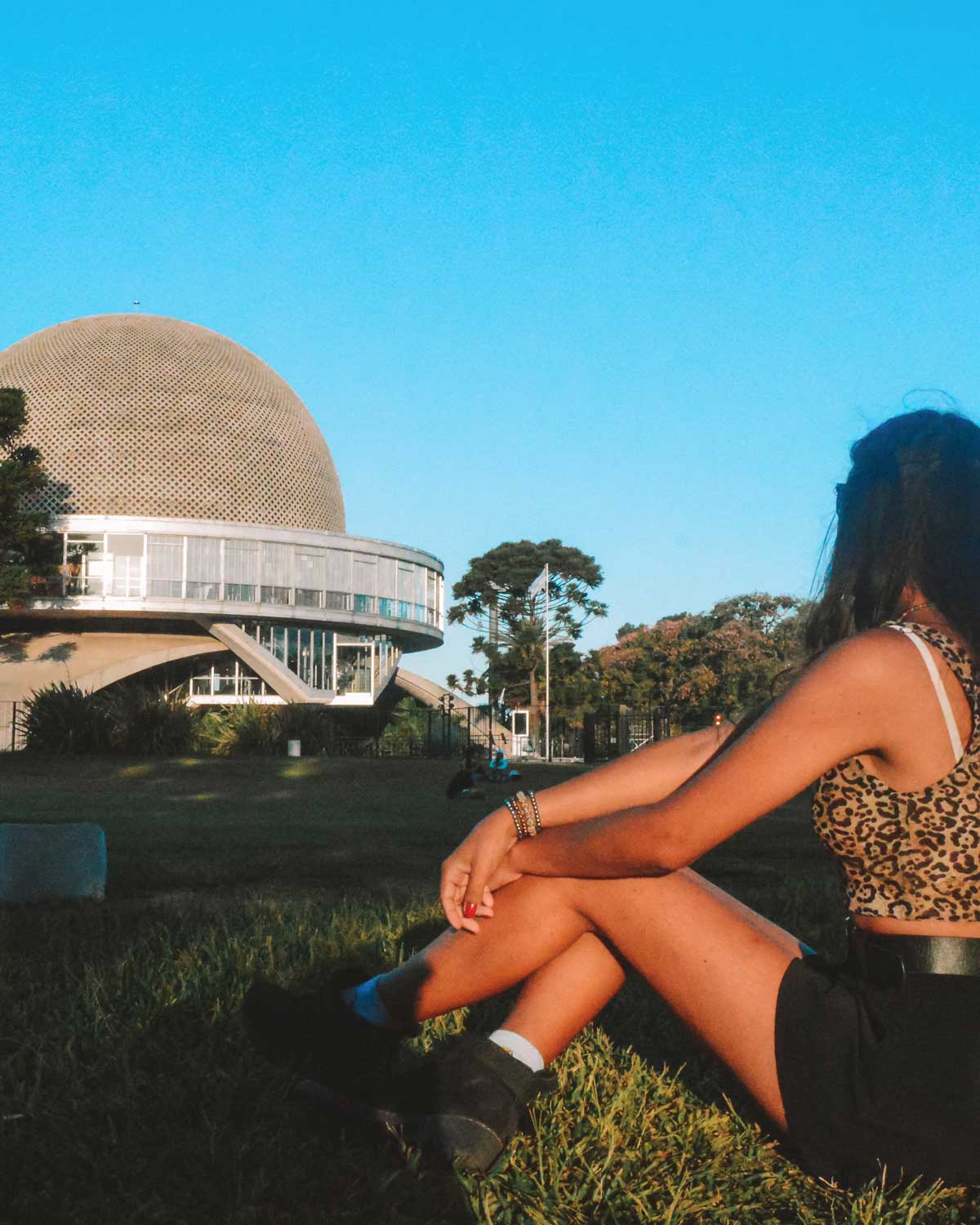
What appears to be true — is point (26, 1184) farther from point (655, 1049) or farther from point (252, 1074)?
point (655, 1049)

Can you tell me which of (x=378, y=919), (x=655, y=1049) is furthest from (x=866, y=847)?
(x=378, y=919)

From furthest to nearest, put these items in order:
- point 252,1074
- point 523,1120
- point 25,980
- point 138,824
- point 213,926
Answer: point 138,824 → point 213,926 → point 25,980 → point 252,1074 → point 523,1120

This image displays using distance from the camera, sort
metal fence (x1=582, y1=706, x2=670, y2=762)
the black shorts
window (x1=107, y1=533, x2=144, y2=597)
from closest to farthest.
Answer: the black shorts, metal fence (x1=582, y1=706, x2=670, y2=762), window (x1=107, y1=533, x2=144, y2=597)

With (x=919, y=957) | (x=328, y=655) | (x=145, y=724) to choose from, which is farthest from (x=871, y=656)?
(x=328, y=655)

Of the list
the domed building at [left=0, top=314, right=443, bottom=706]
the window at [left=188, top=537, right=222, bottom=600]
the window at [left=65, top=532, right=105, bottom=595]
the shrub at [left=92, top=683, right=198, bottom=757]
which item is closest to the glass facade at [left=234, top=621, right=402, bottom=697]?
the domed building at [left=0, top=314, right=443, bottom=706]

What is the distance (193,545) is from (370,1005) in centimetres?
3315

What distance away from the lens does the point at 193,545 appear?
3409 cm

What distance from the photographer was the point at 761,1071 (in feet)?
5.52

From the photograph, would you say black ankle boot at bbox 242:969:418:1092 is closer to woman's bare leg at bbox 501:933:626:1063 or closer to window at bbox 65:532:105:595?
woman's bare leg at bbox 501:933:626:1063

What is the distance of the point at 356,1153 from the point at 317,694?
3102 cm

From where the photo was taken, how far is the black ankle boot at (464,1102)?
1.78m

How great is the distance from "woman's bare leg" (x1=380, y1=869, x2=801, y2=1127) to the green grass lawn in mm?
201

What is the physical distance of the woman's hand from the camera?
1.91 meters

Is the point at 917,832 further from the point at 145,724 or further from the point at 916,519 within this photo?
the point at 145,724
